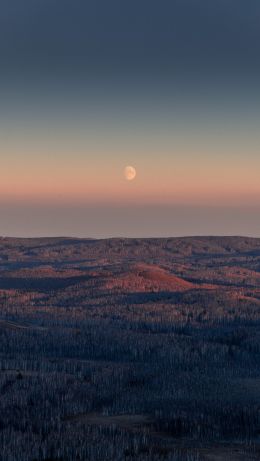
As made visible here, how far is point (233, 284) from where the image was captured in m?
187

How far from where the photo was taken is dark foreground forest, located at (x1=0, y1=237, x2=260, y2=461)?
38.7m

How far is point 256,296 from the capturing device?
6073 inches

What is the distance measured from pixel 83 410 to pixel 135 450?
45.1ft

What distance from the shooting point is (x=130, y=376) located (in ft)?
212

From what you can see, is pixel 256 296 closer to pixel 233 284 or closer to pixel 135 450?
pixel 233 284

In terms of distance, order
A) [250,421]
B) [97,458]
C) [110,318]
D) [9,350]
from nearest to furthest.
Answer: [97,458] < [250,421] < [9,350] < [110,318]

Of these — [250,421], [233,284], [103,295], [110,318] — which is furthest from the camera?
[233,284]

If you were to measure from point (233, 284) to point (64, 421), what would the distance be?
→ 145m

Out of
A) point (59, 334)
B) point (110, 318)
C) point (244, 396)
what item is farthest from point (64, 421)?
point (110, 318)

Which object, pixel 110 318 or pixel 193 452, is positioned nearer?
pixel 193 452

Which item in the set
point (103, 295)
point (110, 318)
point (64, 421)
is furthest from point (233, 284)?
point (64, 421)

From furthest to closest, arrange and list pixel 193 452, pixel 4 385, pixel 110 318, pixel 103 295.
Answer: pixel 103 295, pixel 110 318, pixel 4 385, pixel 193 452

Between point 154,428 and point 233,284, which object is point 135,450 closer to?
point 154,428

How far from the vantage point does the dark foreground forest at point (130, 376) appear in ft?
127
